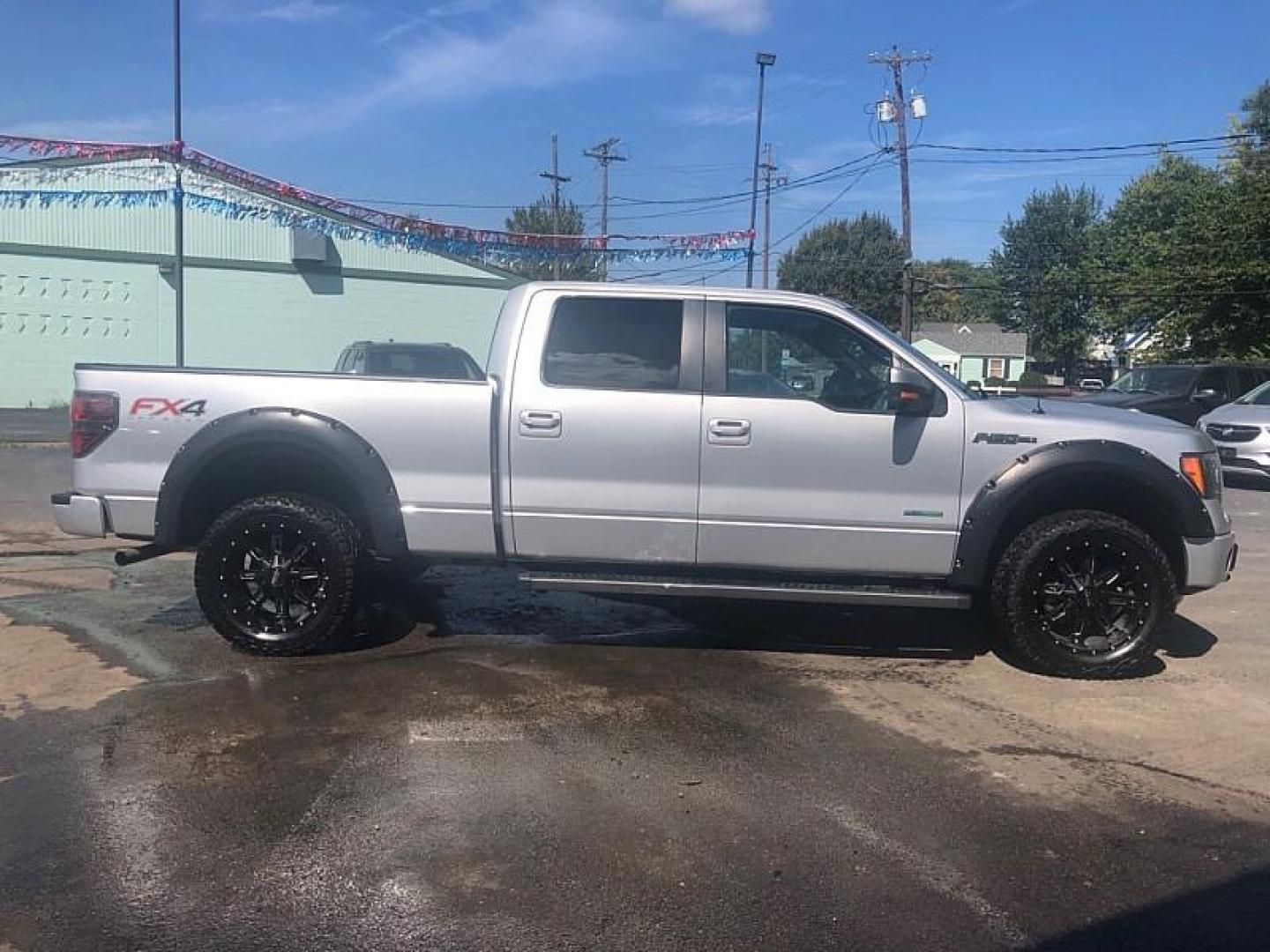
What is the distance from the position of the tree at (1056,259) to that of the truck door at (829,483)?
5882 cm

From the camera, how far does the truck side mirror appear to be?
5621mm

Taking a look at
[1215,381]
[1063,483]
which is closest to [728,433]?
[1063,483]

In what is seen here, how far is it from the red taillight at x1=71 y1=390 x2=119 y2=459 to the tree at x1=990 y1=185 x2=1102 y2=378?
60471 millimetres

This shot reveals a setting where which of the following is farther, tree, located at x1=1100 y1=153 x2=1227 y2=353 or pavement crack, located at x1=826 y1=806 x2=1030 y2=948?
tree, located at x1=1100 y1=153 x2=1227 y2=353

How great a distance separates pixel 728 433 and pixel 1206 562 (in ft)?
8.70

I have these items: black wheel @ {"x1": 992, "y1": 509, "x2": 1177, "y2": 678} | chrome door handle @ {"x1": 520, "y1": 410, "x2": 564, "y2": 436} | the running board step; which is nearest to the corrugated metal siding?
chrome door handle @ {"x1": 520, "y1": 410, "x2": 564, "y2": 436}

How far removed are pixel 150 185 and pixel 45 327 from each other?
12464 mm

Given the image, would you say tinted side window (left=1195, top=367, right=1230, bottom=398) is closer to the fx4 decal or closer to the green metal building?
the fx4 decal

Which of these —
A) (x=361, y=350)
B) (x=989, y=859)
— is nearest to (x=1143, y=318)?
(x=361, y=350)

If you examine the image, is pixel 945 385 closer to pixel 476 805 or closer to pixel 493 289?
pixel 476 805

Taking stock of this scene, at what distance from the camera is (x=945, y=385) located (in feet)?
19.3

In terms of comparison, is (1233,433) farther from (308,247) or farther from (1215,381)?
(308,247)

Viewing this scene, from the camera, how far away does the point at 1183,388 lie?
18.4 metres

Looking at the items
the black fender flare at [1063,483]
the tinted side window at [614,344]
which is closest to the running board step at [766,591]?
the black fender flare at [1063,483]
